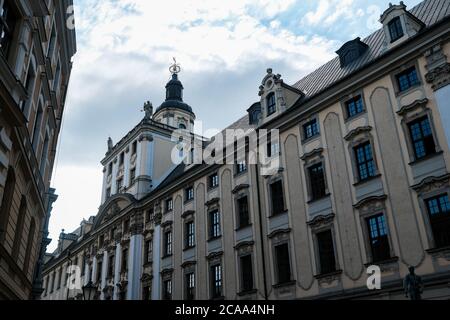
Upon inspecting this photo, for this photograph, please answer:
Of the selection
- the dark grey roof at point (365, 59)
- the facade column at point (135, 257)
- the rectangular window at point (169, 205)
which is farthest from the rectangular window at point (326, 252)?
the facade column at point (135, 257)

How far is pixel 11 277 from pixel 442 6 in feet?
74.9

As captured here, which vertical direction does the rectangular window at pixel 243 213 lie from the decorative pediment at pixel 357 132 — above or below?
below

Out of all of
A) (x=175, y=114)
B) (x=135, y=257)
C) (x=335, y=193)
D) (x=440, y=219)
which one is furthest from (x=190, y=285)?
(x=175, y=114)

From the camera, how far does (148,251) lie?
36531 millimetres

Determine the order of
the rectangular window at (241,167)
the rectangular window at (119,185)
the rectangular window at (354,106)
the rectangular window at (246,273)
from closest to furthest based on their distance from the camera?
1. the rectangular window at (354,106)
2. the rectangular window at (246,273)
3. the rectangular window at (241,167)
4. the rectangular window at (119,185)

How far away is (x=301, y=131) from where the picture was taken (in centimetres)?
2498

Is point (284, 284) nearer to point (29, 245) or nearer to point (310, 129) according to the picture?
point (310, 129)

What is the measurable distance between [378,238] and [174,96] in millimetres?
40940

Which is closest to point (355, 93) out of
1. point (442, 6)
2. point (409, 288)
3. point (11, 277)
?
point (442, 6)

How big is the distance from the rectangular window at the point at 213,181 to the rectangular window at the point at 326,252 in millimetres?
10138

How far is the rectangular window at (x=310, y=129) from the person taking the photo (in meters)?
24.2

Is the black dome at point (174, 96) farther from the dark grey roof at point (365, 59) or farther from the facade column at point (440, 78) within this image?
the facade column at point (440, 78)

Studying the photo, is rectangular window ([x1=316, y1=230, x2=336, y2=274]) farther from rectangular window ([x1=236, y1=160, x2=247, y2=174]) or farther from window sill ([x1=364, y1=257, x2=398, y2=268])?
rectangular window ([x1=236, y1=160, x2=247, y2=174])
